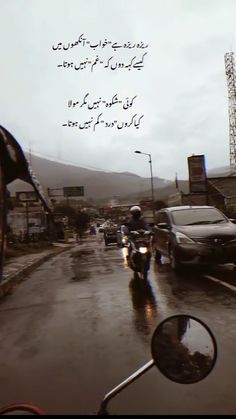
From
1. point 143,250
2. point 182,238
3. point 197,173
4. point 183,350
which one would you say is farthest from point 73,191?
point 183,350

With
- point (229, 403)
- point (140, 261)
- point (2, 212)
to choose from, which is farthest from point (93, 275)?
point (2, 212)

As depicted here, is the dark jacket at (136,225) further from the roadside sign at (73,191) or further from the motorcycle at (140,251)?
the roadside sign at (73,191)

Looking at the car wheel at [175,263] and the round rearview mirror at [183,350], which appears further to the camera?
the car wheel at [175,263]

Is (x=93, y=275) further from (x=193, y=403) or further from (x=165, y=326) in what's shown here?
(x=165, y=326)

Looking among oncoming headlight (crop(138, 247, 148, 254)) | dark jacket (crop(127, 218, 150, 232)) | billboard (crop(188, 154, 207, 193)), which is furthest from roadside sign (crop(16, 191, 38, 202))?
billboard (crop(188, 154, 207, 193))

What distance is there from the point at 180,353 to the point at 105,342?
3.44 m

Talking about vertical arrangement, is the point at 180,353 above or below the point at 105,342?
above

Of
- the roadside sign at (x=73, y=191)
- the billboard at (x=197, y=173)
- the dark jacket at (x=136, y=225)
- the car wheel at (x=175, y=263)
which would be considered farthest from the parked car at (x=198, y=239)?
the roadside sign at (x=73, y=191)

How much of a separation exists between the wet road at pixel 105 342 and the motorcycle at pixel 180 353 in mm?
1411

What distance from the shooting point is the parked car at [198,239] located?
1055 cm

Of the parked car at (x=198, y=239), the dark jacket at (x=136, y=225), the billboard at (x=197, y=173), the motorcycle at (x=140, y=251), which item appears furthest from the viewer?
the billboard at (x=197, y=173)

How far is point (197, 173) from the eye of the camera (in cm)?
4866

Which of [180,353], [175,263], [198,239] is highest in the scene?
[198,239]

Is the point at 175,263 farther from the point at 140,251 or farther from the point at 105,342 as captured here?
the point at 105,342
